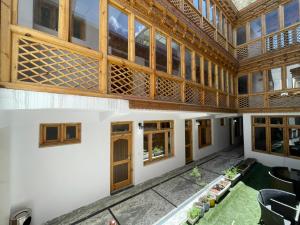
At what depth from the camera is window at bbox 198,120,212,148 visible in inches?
454

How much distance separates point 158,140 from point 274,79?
8.98 metres

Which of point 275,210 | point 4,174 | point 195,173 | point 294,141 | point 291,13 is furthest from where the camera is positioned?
point 291,13

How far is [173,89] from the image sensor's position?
6.62m

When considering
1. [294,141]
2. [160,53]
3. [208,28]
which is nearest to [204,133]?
[294,141]

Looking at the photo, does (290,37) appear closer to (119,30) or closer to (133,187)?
(119,30)

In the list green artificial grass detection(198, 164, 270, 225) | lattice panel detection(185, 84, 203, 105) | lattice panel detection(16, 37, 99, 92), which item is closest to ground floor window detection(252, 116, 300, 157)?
green artificial grass detection(198, 164, 270, 225)

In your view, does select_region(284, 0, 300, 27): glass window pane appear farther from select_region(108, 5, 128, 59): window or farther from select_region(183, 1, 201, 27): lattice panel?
select_region(108, 5, 128, 59): window

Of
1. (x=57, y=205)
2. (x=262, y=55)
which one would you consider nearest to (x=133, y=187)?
(x=57, y=205)

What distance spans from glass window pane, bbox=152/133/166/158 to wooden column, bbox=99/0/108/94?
4.79m

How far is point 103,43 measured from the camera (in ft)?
14.0

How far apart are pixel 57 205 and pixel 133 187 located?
9.76 ft

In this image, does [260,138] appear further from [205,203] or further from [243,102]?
[205,203]

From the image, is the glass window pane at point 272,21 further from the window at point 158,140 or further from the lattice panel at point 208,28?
the window at point 158,140

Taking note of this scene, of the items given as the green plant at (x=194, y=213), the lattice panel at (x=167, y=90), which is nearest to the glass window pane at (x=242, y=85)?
the lattice panel at (x=167, y=90)
